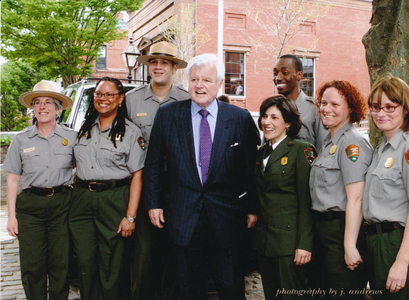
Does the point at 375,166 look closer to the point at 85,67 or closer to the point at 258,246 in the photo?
the point at 258,246

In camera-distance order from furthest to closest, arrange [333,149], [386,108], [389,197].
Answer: [333,149]
[386,108]
[389,197]

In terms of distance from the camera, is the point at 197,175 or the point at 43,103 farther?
the point at 43,103

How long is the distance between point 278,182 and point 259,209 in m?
0.30

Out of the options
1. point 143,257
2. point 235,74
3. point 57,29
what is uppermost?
point 57,29

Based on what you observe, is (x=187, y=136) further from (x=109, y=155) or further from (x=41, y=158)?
(x=41, y=158)

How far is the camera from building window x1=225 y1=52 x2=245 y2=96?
2086cm

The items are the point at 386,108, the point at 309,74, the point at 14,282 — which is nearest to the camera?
the point at 386,108

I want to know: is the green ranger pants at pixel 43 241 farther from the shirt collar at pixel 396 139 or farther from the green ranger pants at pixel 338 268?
the shirt collar at pixel 396 139

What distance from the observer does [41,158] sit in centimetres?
348

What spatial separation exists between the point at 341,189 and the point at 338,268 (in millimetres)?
539

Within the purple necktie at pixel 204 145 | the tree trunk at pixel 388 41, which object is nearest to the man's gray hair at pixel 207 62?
the purple necktie at pixel 204 145

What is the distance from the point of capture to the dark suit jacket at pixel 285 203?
2832mm

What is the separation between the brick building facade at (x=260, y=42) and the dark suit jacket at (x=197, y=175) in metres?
16.6

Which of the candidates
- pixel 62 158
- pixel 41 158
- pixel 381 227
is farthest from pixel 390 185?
pixel 41 158
